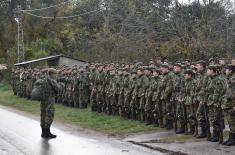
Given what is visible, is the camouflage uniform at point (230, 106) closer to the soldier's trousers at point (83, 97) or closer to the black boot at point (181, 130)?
the black boot at point (181, 130)

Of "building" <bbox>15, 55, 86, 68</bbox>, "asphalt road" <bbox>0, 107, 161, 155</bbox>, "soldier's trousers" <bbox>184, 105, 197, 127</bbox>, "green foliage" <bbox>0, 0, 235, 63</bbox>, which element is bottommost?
"asphalt road" <bbox>0, 107, 161, 155</bbox>

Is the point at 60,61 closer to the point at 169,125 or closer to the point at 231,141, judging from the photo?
the point at 169,125

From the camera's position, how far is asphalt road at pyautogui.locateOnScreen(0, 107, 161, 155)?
40.1ft

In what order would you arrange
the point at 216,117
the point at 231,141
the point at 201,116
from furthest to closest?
the point at 201,116 → the point at 216,117 → the point at 231,141

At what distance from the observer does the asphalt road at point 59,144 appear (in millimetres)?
12219

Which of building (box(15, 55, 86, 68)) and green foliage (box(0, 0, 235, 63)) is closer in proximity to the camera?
green foliage (box(0, 0, 235, 63))

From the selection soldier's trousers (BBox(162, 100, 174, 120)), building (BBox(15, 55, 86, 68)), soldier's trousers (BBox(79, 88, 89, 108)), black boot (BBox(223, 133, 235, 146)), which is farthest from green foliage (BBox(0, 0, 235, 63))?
black boot (BBox(223, 133, 235, 146))

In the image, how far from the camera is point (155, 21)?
101ft

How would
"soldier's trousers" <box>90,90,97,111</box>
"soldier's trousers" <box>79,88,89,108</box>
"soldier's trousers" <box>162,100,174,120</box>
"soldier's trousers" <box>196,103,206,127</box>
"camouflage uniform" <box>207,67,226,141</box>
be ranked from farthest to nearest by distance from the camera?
"soldier's trousers" <box>79,88,89,108</box> → "soldier's trousers" <box>90,90,97,111</box> → "soldier's trousers" <box>162,100,174,120</box> → "soldier's trousers" <box>196,103,206,127</box> → "camouflage uniform" <box>207,67,226,141</box>

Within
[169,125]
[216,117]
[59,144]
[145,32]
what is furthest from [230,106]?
[145,32]

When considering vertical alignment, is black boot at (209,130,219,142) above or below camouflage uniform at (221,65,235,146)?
below

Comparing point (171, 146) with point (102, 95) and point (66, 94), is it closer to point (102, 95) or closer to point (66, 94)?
point (102, 95)

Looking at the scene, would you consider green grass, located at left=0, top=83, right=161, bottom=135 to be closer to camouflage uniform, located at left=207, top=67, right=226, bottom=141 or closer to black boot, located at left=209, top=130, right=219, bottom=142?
black boot, located at left=209, top=130, right=219, bottom=142

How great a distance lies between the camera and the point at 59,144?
44.5ft
